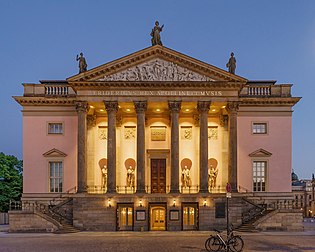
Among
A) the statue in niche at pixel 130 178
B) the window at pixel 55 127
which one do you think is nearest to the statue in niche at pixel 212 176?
the statue in niche at pixel 130 178

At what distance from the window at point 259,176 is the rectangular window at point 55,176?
20.2 meters

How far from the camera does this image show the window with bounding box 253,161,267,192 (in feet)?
167

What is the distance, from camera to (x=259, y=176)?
5112 centimetres

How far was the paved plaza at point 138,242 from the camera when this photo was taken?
3016 centimetres

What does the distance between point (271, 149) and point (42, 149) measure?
2387 cm

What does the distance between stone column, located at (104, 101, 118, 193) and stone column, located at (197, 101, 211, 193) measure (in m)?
8.17

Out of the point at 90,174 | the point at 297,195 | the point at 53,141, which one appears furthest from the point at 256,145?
the point at 297,195

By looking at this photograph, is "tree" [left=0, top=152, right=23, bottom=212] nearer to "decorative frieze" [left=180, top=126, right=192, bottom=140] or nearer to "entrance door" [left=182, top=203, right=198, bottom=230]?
"decorative frieze" [left=180, top=126, right=192, bottom=140]

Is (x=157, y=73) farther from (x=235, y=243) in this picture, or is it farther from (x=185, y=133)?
(x=235, y=243)

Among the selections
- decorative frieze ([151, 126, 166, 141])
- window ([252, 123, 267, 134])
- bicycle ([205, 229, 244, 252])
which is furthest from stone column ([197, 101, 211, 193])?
bicycle ([205, 229, 244, 252])

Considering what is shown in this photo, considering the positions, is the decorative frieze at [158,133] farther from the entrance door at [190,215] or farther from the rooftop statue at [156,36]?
the rooftop statue at [156,36]

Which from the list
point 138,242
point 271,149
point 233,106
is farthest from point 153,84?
point 138,242

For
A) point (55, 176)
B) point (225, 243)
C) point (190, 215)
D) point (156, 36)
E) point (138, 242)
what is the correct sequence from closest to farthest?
1. point (225, 243)
2. point (138, 242)
3. point (190, 215)
4. point (156, 36)
5. point (55, 176)

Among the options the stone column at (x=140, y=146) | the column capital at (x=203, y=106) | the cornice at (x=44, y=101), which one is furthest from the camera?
the cornice at (x=44, y=101)
